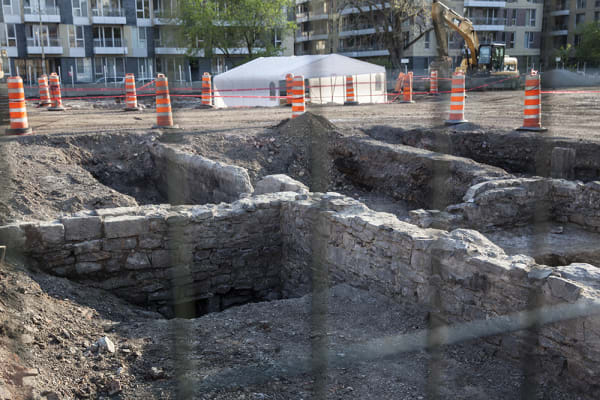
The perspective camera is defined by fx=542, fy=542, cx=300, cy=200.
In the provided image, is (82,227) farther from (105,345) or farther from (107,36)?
(107,36)

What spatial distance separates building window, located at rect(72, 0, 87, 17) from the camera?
34219 mm

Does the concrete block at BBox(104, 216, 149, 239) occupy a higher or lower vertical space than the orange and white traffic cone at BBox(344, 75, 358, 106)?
lower

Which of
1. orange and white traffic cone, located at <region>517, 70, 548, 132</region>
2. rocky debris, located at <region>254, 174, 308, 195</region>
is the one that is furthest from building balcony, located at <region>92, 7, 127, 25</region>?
rocky debris, located at <region>254, 174, 308, 195</region>

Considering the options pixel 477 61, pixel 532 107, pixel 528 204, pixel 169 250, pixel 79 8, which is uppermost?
pixel 79 8

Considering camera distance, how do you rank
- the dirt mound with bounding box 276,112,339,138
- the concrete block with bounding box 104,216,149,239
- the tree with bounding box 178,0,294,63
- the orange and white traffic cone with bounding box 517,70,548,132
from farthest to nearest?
the tree with bounding box 178,0,294,63 → the dirt mound with bounding box 276,112,339,138 → the orange and white traffic cone with bounding box 517,70,548,132 → the concrete block with bounding box 104,216,149,239

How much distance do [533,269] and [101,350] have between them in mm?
2756

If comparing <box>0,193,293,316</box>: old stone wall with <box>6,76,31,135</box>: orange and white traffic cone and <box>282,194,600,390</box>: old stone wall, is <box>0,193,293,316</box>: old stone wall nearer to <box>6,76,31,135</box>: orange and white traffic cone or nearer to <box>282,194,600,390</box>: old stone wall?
<box>282,194,600,390</box>: old stone wall

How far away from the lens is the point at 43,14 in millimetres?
34156

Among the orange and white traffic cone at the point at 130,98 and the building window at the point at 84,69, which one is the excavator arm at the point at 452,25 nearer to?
the orange and white traffic cone at the point at 130,98

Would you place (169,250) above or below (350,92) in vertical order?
below

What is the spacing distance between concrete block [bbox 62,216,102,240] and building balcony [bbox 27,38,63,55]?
34.2 metres

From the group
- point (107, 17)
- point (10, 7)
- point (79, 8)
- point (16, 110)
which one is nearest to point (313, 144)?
point (16, 110)

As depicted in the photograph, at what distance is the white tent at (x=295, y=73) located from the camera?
1769 cm

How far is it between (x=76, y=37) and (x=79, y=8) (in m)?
1.93
